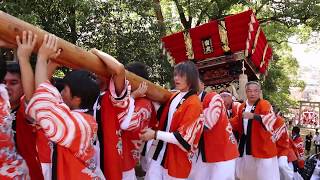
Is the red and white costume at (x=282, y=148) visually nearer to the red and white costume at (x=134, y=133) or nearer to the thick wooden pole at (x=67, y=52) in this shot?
the red and white costume at (x=134, y=133)

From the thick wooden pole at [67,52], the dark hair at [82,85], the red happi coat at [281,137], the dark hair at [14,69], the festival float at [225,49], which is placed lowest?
the red happi coat at [281,137]

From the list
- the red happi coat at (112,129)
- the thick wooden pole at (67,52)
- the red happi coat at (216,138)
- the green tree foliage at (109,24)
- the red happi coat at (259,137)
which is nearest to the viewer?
the thick wooden pole at (67,52)

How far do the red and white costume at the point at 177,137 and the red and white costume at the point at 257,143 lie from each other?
2377 millimetres

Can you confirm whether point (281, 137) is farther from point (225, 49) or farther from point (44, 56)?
point (44, 56)

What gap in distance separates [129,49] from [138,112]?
187 inches

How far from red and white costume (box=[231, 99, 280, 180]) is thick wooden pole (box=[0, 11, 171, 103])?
298 cm

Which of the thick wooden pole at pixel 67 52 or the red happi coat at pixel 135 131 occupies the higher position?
the thick wooden pole at pixel 67 52

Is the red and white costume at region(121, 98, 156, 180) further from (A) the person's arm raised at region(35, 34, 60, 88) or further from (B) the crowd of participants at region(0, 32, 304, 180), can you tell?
(A) the person's arm raised at region(35, 34, 60, 88)

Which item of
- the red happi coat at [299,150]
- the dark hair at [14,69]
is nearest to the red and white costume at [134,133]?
the dark hair at [14,69]

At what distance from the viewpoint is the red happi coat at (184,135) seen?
3.59 metres

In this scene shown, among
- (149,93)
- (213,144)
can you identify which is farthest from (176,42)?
(149,93)

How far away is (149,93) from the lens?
368 centimetres

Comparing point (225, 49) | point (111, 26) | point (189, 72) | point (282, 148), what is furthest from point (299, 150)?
point (189, 72)

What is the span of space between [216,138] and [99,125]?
175 centimetres
